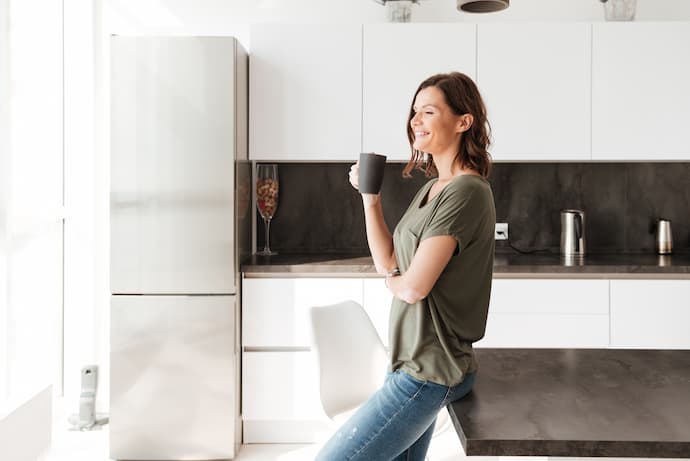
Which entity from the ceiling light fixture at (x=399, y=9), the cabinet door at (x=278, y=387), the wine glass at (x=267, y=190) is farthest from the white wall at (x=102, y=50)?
the cabinet door at (x=278, y=387)

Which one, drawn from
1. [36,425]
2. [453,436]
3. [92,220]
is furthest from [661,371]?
[92,220]

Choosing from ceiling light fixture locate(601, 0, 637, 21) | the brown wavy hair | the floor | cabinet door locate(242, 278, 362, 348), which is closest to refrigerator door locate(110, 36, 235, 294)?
cabinet door locate(242, 278, 362, 348)

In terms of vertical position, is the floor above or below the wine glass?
below

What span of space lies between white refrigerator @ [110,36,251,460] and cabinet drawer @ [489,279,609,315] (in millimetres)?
1288

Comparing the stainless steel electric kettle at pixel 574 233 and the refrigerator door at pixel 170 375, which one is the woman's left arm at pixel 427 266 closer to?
the refrigerator door at pixel 170 375

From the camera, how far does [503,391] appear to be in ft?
4.87

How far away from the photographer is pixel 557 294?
3.28m

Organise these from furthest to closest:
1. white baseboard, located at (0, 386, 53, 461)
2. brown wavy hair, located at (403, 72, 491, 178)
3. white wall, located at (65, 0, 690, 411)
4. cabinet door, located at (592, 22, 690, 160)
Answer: white wall, located at (65, 0, 690, 411) < cabinet door, located at (592, 22, 690, 160) < brown wavy hair, located at (403, 72, 491, 178) < white baseboard, located at (0, 386, 53, 461)

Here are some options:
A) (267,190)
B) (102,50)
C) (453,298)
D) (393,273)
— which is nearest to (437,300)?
(453,298)

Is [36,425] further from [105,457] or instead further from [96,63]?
[96,63]

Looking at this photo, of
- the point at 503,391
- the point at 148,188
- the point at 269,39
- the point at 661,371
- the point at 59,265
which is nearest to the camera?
the point at 503,391

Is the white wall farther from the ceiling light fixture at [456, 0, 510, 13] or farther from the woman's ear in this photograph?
the woman's ear

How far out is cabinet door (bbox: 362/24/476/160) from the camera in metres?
3.44

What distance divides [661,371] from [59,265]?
3.08m
